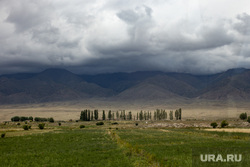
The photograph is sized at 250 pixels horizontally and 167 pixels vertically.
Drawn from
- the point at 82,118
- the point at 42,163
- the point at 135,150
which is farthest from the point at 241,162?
the point at 82,118

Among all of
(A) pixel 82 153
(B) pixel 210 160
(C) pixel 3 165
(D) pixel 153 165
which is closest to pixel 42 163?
(C) pixel 3 165

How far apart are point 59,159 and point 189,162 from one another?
46.7 feet

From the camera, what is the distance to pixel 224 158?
2708 centimetres

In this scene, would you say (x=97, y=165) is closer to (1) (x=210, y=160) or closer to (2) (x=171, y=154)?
(2) (x=171, y=154)

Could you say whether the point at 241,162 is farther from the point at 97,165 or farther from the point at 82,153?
the point at 82,153

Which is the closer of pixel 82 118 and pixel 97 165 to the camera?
pixel 97 165

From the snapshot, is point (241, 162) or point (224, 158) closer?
point (241, 162)

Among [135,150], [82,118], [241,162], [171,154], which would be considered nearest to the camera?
[241,162]

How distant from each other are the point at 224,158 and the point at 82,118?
129 metres

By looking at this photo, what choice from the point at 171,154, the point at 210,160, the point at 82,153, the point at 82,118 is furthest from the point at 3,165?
the point at 82,118

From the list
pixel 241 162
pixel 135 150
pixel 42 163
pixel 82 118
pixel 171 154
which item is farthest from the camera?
pixel 82 118

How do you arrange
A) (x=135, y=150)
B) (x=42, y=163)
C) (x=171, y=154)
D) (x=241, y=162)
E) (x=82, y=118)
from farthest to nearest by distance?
1. (x=82, y=118)
2. (x=135, y=150)
3. (x=171, y=154)
4. (x=42, y=163)
5. (x=241, y=162)

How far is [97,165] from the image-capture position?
25.5 metres

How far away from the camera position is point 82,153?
32.1 meters
